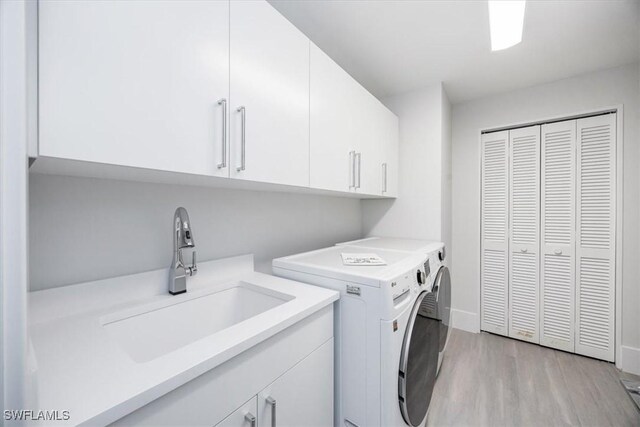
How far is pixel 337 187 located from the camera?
1622 mm

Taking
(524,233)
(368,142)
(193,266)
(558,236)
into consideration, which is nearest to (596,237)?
(558,236)

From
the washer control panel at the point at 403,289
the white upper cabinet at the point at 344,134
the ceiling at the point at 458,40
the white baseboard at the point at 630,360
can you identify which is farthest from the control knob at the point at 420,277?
the white baseboard at the point at 630,360

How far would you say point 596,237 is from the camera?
7.36 feet

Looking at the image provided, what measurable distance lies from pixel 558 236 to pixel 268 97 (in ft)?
9.25

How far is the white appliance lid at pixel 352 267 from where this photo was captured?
1136 mm

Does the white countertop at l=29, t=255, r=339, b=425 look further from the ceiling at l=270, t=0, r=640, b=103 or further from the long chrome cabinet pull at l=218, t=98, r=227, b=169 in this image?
the ceiling at l=270, t=0, r=640, b=103

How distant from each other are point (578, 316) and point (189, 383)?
3130 mm

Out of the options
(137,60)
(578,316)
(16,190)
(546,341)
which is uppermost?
(137,60)

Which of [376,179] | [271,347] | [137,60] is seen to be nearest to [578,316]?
[376,179]

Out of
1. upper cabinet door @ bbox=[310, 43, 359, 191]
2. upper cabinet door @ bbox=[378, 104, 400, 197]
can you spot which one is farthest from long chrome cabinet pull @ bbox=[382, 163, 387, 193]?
upper cabinet door @ bbox=[310, 43, 359, 191]

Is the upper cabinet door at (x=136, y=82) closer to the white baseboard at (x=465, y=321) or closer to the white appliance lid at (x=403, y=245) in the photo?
the white appliance lid at (x=403, y=245)

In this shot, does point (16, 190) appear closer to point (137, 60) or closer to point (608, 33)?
point (137, 60)

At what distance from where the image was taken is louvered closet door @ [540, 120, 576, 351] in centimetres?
235

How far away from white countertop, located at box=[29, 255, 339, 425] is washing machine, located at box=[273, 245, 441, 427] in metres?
0.11
